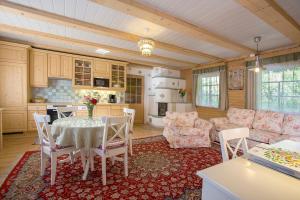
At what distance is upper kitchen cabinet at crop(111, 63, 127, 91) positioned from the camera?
563 centimetres

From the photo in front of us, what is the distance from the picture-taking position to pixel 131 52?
14.9 ft

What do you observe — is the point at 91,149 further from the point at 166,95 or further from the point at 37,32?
the point at 166,95

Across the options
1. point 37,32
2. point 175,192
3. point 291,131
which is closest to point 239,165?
point 175,192

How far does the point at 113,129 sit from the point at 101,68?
367cm

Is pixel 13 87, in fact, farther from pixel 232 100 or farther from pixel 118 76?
pixel 232 100

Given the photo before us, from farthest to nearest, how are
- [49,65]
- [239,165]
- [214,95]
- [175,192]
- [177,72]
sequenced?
1. [177,72]
2. [214,95]
3. [49,65]
4. [175,192]
5. [239,165]

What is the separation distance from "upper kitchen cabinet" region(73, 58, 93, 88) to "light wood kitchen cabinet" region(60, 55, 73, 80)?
0.46 feet

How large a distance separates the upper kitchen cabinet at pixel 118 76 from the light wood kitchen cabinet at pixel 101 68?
0.18 m

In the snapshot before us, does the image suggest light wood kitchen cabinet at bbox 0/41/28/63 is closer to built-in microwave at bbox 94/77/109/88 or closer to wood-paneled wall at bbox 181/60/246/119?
built-in microwave at bbox 94/77/109/88

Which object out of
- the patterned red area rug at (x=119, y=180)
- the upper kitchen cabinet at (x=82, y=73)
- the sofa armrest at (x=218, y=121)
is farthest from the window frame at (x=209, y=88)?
the upper kitchen cabinet at (x=82, y=73)

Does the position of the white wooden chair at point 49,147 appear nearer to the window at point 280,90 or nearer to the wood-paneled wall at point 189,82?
the window at point 280,90

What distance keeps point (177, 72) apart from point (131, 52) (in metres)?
2.88

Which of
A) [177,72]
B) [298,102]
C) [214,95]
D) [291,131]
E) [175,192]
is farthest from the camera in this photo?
[177,72]

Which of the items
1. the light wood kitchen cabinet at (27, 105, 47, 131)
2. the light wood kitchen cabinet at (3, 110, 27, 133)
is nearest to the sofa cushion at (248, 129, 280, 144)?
the light wood kitchen cabinet at (27, 105, 47, 131)
